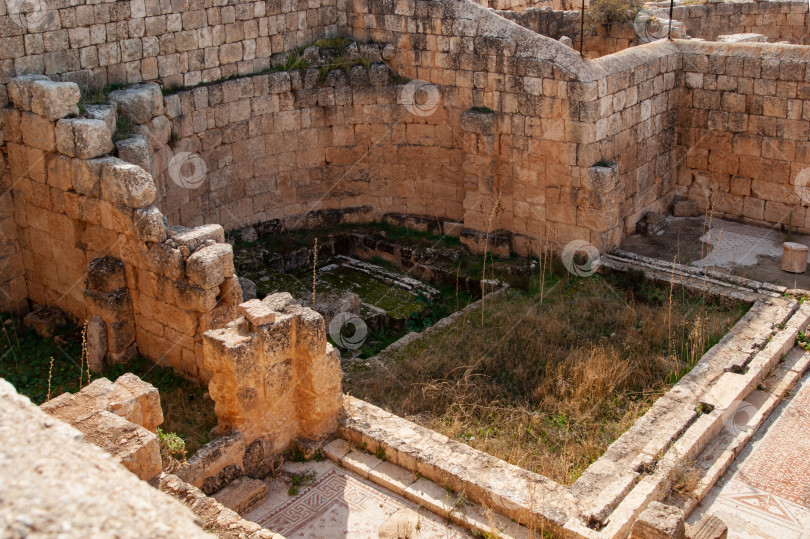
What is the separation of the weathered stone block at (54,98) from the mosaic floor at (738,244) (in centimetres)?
Result: 789

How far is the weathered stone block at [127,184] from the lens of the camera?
30.2 feet

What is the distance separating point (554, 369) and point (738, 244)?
4.35 metres

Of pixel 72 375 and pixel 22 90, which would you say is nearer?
pixel 72 375

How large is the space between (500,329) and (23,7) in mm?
6430

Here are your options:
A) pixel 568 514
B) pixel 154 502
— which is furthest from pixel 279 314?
pixel 154 502

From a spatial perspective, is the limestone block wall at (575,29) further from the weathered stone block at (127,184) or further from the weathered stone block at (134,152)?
the weathered stone block at (127,184)

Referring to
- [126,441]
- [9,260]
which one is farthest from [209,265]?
[9,260]

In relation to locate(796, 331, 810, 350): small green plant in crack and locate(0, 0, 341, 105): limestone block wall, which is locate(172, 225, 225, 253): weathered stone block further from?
locate(796, 331, 810, 350): small green plant in crack

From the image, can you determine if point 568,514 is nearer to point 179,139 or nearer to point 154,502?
point 154,502

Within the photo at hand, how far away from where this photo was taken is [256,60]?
41.6ft

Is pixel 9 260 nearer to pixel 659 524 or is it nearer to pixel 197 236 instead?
pixel 197 236

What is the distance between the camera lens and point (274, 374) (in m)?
7.87

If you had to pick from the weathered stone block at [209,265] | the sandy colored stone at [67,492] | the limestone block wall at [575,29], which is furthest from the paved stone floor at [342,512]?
the limestone block wall at [575,29]

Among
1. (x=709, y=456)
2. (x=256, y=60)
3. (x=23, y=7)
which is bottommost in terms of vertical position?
(x=709, y=456)
